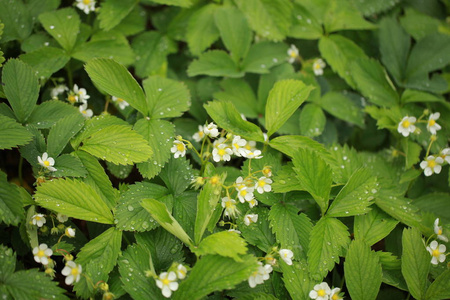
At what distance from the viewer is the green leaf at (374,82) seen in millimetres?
2463

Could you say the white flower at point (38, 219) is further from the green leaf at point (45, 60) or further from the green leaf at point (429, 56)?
the green leaf at point (429, 56)

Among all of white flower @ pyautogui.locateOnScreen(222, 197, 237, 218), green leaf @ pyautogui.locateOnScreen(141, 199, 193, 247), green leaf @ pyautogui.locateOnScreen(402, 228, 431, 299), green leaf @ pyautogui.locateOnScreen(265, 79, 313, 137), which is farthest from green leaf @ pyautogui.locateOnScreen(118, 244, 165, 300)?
green leaf @ pyautogui.locateOnScreen(402, 228, 431, 299)

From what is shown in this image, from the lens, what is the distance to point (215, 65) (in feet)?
8.16

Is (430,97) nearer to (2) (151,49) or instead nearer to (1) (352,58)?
(1) (352,58)

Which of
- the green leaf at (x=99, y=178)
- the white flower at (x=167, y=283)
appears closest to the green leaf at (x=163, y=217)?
the white flower at (x=167, y=283)

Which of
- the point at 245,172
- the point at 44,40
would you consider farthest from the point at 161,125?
the point at 44,40

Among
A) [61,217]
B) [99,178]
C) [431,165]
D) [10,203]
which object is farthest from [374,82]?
[10,203]

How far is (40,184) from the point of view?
1.68 meters

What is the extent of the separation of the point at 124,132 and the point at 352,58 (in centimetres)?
171

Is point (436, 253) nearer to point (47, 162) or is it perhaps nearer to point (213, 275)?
point (213, 275)

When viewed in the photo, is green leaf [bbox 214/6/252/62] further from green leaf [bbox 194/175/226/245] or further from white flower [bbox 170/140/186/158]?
green leaf [bbox 194/175/226/245]

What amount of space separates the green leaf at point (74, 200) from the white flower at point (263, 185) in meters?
0.68

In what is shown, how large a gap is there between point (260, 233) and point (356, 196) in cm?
50

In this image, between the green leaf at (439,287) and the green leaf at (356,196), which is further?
the green leaf at (356,196)
